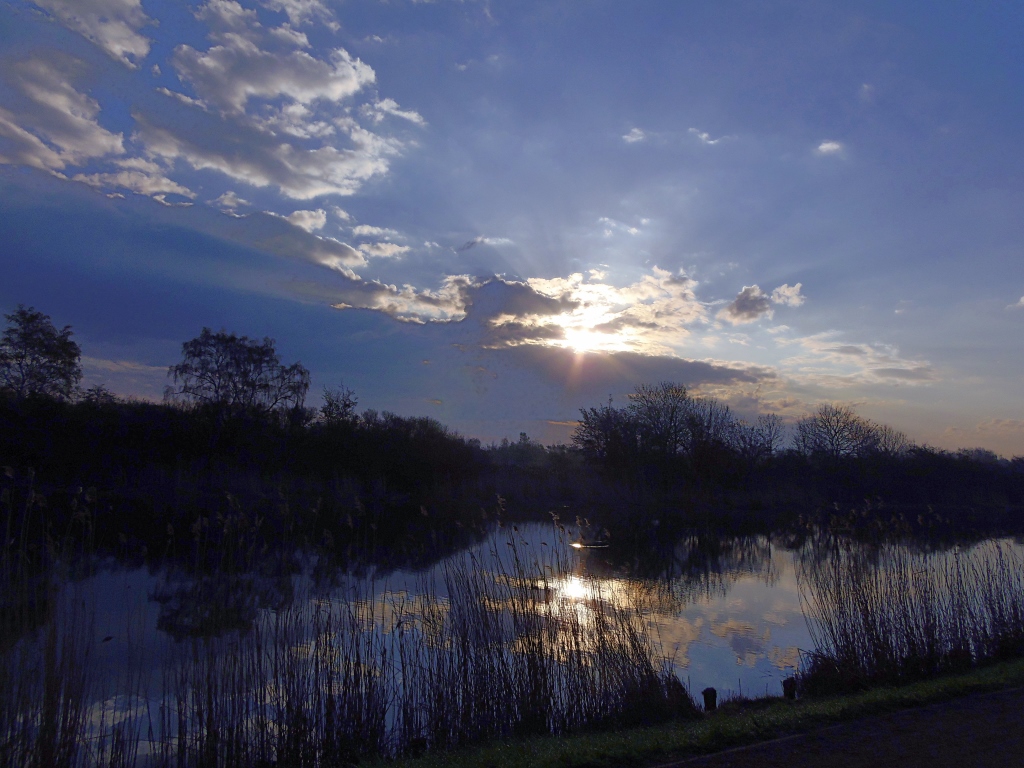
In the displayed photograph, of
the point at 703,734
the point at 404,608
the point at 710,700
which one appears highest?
the point at 404,608

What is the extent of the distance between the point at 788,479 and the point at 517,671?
38479 millimetres

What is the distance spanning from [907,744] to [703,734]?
1.58 metres

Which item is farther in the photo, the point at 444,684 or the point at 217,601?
the point at 217,601

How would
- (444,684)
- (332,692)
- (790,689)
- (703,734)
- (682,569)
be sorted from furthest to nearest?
(682,569), (790,689), (444,684), (332,692), (703,734)

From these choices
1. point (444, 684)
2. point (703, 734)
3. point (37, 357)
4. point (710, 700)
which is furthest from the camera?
point (37, 357)

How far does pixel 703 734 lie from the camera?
5.57 m

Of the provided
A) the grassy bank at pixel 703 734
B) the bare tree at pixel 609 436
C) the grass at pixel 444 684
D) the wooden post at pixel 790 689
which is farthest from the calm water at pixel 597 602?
the bare tree at pixel 609 436

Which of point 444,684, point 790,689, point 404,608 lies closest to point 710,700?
point 790,689

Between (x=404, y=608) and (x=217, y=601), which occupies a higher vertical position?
(x=217, y=601)

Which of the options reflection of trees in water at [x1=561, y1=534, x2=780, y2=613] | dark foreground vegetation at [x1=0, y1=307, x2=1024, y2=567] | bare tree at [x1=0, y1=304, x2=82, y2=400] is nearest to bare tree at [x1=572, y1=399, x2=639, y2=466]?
dark foreground vegetation at [x1=0, y1=307, x2=1024, y2=567]

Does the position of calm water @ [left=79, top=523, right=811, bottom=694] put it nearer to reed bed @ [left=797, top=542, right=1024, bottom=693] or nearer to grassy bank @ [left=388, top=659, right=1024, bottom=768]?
reed bed @ [left=797, top=542, right=1024, bottom=693]

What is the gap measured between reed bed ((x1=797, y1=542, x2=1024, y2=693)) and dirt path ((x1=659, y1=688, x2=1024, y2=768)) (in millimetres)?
2183

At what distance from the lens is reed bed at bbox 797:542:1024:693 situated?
8.36 m

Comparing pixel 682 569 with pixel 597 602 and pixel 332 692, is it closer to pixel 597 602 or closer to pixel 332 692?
pixel 597 602
